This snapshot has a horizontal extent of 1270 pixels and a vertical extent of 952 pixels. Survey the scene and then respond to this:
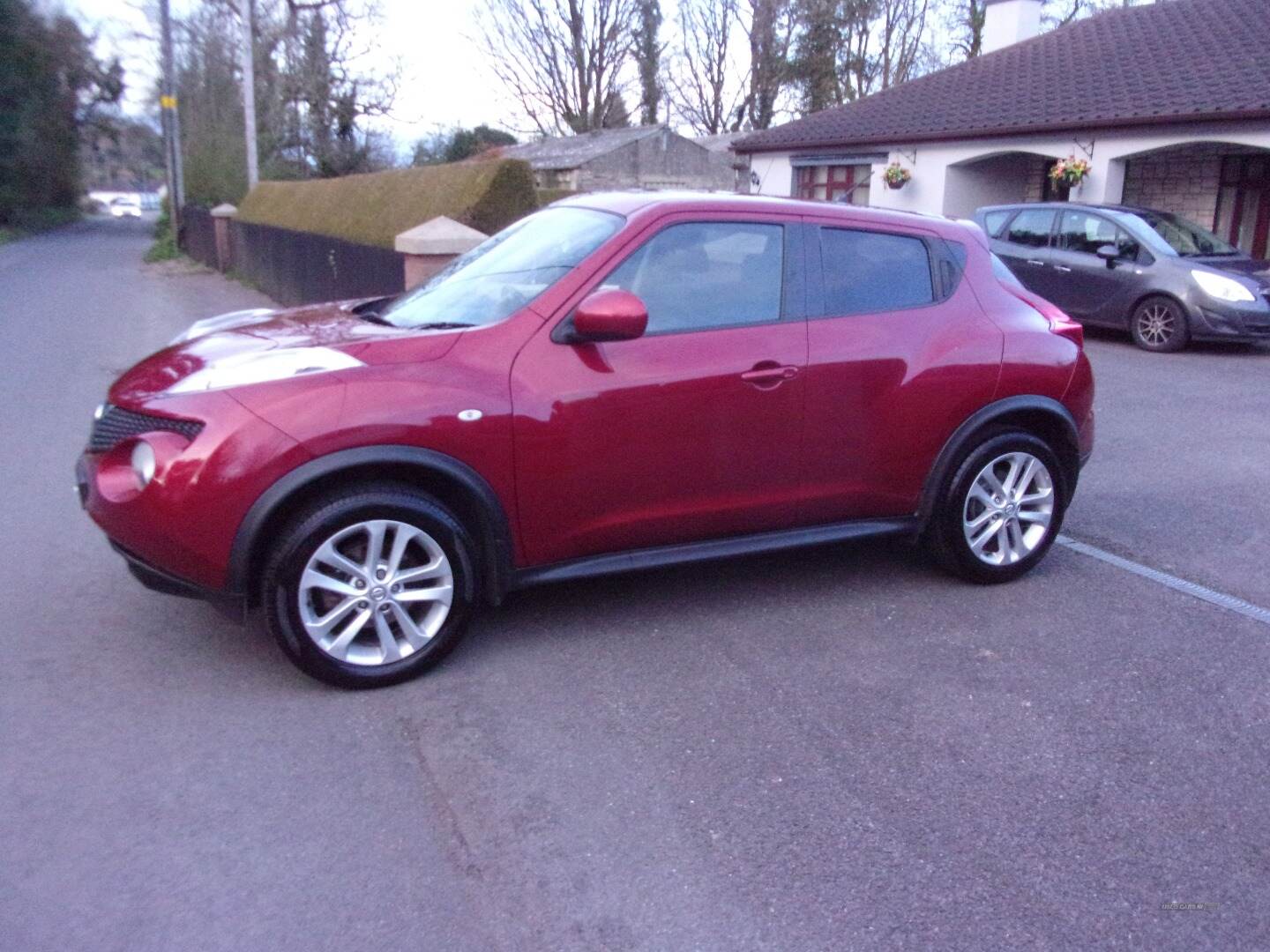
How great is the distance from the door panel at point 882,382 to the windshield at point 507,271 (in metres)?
0.97

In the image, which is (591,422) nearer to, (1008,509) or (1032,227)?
(1008,509)

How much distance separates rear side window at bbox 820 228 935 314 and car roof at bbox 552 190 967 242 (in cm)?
9

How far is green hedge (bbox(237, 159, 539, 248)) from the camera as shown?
11.4 meters

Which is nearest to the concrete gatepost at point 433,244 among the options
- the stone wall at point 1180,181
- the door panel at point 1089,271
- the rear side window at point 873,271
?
the rear side window at point 873,271

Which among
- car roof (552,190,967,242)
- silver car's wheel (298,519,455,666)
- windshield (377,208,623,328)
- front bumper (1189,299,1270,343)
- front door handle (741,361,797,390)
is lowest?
silver car's wheel (298,519,455,666)

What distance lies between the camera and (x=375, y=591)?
4195mm

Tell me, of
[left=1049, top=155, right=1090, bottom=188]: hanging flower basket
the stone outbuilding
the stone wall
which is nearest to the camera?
the stone wall

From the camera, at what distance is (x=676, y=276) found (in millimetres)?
4707

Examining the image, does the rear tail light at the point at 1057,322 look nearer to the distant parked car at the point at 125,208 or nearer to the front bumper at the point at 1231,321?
the front bumper at the point at 1231,321

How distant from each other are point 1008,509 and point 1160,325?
8.87 metres

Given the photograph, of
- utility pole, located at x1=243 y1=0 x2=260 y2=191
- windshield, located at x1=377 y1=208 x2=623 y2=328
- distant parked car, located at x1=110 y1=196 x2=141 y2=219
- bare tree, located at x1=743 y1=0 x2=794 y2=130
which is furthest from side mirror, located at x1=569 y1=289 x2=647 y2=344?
distant parked car, located at x1=110 y1=196 x2=141 y2=219

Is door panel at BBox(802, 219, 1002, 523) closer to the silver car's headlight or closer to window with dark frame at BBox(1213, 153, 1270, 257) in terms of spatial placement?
the silver car's headlight

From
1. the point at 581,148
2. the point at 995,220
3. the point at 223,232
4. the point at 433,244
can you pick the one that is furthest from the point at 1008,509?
the point at 581,148

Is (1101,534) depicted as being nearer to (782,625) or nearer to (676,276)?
(782,625)
